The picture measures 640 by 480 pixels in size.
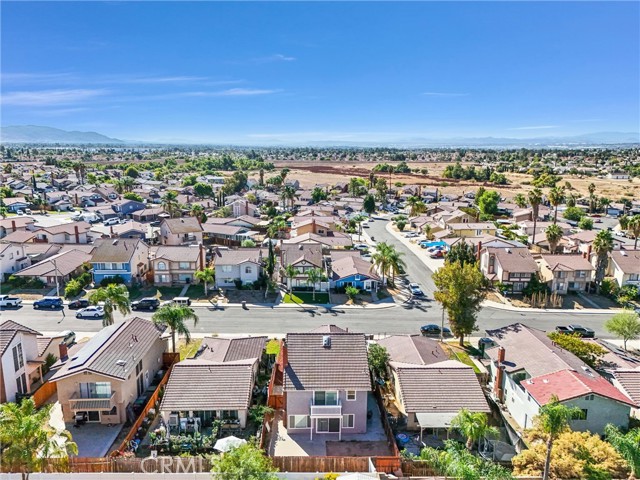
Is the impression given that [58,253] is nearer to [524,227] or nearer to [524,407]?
[524,407]

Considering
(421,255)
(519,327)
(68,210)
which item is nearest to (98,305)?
(519,327)

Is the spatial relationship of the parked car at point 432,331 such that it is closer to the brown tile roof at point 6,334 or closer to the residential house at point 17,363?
the residential house at point 17,363

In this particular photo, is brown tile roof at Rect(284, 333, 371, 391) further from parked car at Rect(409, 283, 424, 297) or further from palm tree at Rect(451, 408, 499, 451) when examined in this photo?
parked car at Rect(409, 283, 424, 297)

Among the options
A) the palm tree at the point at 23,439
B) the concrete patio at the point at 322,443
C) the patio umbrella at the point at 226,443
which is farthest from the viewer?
the concrete patio at the point at 322,443

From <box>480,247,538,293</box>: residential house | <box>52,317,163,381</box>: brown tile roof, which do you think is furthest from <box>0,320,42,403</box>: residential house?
<box>480,247,538,293</box>: residential house

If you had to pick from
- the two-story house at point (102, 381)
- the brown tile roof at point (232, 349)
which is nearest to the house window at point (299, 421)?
the brown tile roof at point (232, 349)

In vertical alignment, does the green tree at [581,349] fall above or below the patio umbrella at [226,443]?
above
